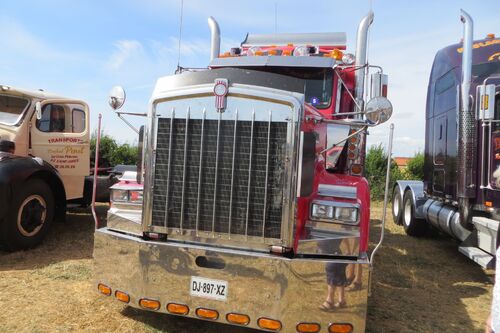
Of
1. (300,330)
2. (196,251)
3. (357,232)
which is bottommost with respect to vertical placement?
(300,330)

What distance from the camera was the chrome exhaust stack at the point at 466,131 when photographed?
17.8 ft

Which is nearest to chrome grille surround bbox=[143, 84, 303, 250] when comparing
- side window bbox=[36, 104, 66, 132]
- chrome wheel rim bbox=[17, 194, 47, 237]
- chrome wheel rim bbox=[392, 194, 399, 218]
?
chrome wheel rim bbox=[17, 194, 47, 237]

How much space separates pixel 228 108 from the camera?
3.11m

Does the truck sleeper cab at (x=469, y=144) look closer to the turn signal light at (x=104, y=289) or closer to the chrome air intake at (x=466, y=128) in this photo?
the chrome air intake at (x=466, y=128)

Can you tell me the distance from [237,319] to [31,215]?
4.09m

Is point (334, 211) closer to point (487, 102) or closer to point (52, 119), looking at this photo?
point (487, 102)

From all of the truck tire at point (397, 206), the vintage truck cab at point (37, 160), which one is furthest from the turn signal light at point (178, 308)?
the truck tire at point (397, 206)

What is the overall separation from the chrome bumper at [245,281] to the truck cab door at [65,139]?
171 inches

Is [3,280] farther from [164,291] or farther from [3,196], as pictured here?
[164,291]

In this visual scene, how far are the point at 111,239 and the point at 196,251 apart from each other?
806 millimetres

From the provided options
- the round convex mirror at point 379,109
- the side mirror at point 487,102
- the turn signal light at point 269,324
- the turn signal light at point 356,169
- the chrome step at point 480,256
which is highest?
the side mirror at point 487,102

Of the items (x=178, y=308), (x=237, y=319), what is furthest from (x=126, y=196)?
(x=237, y=319)

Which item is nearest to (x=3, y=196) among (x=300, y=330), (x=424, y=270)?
(x=300, y=330)

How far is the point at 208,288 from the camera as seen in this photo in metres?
3.06
